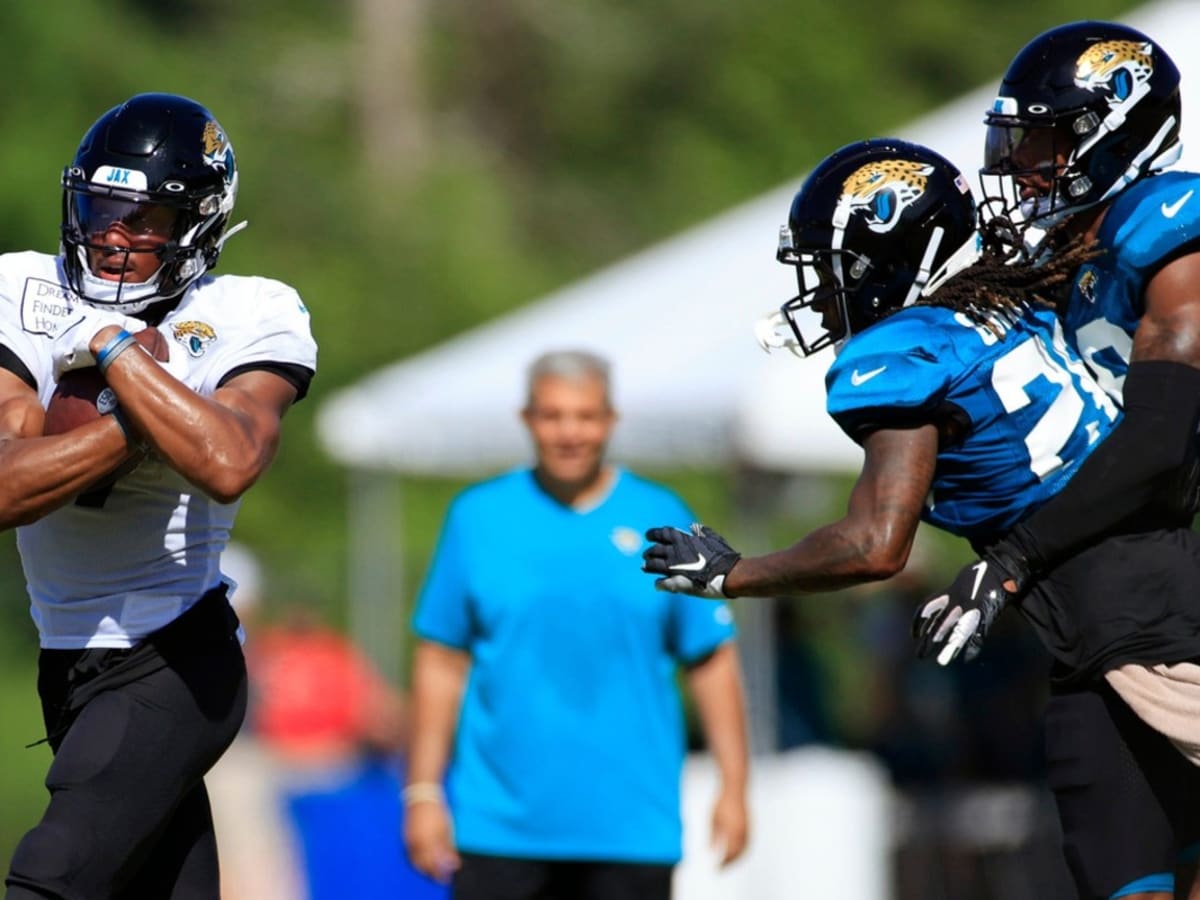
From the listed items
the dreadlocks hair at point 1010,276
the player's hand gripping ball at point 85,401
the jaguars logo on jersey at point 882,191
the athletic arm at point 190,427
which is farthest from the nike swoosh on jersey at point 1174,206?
the player's hand gripping ball at point 85,401

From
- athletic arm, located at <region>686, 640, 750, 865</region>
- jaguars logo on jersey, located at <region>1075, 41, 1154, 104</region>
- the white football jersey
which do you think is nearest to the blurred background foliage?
athletic arm, located at <region>686, 640, 750, 865</region>

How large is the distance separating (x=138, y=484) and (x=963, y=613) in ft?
5.30

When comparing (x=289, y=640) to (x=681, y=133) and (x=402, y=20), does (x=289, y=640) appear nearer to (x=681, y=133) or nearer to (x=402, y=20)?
(x=681, y=133)

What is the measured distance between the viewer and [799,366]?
7480 mm

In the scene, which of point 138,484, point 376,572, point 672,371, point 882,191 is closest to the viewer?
point 882,191

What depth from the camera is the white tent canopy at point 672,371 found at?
7.67 metres

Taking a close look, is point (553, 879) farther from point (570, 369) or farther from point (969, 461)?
point (969, 461)

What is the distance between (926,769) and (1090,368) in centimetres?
535

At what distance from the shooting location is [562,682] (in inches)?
223

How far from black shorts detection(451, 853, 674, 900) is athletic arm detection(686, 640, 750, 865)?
27cm

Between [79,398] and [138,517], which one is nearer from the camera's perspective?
[79,398]

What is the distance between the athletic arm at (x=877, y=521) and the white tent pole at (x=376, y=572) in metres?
7.36

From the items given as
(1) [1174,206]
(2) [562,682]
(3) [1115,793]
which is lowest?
(3) [1115,793]

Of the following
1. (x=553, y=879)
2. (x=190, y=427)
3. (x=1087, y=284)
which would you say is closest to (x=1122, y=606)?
(x=1087, y=284)
